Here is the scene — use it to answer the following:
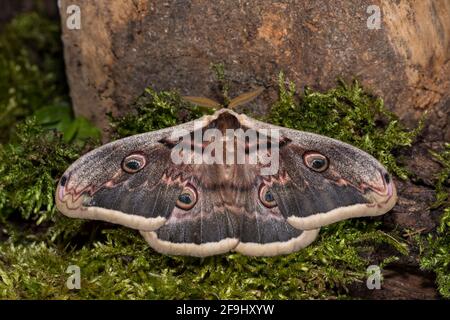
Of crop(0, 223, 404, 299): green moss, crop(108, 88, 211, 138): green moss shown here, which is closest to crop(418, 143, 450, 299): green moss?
crop(0, 223, 404, 299): green moss

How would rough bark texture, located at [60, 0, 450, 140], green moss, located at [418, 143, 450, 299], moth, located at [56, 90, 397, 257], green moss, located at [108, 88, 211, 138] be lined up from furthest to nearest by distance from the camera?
green moss, located at [108, 88, 211, 138] → rough bark texture, located at [60, 0, 450, 140] → green moss, located at [418, 143, 450, 299] → moth, located at [56, 90, 397, 257]

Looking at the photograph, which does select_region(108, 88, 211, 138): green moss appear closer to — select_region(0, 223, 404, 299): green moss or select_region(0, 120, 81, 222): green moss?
select_region(0, 120, 81, 222): green moss

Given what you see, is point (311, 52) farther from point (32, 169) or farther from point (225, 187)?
point (32, 169)

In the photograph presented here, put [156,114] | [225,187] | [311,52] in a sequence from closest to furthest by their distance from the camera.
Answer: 1. [225,187]
2. [311,52]
3. [156,114]

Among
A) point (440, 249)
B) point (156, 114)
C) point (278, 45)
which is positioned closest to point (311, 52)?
point (278, 45)

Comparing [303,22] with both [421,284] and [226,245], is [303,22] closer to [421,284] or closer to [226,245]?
[226,245]

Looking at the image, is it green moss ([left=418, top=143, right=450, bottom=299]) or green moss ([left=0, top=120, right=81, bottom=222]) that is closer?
green moss ([left=418, top=143, right=450, bottom=299])
